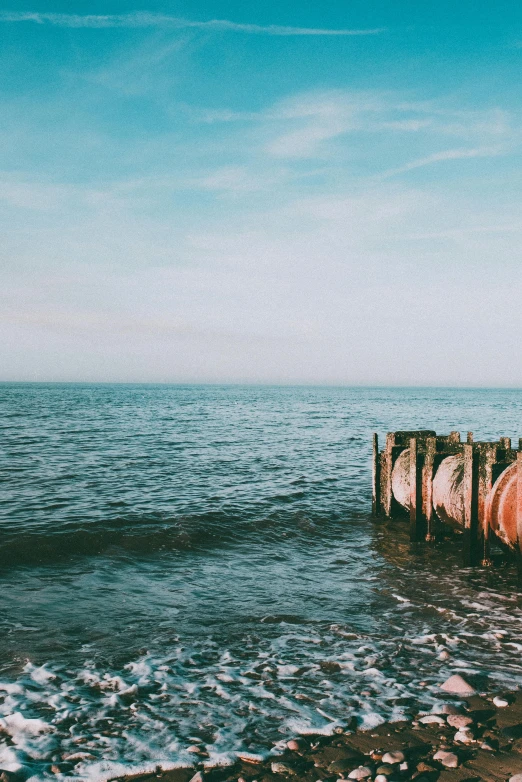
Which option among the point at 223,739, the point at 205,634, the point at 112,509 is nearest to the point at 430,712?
the point at 223,739

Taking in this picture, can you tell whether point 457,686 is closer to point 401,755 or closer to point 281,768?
point 401,755

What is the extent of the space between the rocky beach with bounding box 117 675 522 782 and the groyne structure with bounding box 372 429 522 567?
439 centimetres

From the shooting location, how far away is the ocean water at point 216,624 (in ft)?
17.4

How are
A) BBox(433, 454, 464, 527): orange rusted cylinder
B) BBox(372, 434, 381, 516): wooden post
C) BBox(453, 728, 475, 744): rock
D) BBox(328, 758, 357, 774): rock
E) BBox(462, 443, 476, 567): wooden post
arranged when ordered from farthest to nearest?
BBox(372, 434, 381, 516): wooden post < BBox(433, 454, 464, 527): orange rusted cylinder < BBox(462, 443, 476, 567): wooden post < BBox(453, 728, 475, 744): rock < BBox(328, 758, 357, 774): rock

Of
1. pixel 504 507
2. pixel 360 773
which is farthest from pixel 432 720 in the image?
pixel 504 507

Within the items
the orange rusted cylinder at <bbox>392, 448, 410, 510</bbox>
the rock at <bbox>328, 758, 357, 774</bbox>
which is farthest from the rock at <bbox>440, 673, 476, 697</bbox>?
the orange rusted cylinder at <bbox>392, 448, 410, 510</bbox>

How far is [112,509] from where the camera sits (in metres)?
15.3

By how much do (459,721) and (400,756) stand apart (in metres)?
0.93

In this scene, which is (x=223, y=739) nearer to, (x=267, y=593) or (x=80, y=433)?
(x=267, y=593)

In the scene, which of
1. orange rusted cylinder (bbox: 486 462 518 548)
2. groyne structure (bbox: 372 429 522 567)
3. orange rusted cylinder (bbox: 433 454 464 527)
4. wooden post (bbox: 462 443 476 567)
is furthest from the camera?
orange rusted cylinder (bbox: 433 454 464 527)

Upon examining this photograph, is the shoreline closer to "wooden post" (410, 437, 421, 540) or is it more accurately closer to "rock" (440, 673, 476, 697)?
"rock" (440, 673, 476, 697)

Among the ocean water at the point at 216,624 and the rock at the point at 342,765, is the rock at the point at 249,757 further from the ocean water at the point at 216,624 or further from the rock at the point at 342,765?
the rock at the point at 342,765

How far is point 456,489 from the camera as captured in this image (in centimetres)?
1111

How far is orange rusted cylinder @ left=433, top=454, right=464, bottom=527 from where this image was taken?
435 inches
